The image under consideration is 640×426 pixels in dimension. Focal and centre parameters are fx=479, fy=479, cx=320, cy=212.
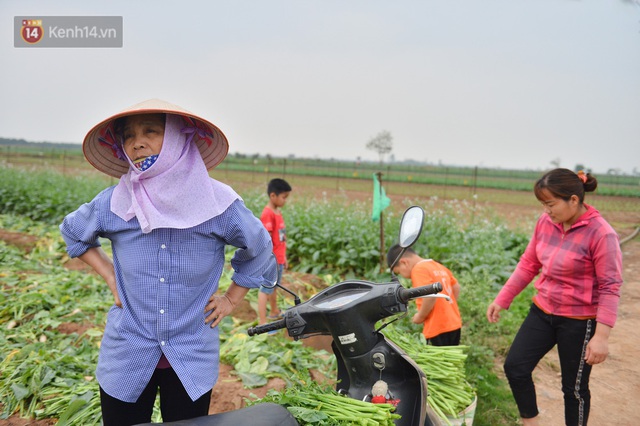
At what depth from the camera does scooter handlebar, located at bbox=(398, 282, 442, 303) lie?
1.56 meters

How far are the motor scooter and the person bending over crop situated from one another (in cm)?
29

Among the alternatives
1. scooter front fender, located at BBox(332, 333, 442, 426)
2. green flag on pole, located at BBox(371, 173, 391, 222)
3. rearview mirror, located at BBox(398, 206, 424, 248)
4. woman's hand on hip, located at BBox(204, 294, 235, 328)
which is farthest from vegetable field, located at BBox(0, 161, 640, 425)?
green flag on pole, located at BBox(371, 173, 391, 222)

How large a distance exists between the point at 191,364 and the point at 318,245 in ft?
20.0

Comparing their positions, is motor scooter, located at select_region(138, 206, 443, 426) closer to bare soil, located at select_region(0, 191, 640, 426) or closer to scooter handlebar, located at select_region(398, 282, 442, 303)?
scooter handlebar, located at select_region(398, 282, 442, 303)

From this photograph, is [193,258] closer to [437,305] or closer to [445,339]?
[437,305]

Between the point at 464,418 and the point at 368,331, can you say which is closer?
the point at 368,331

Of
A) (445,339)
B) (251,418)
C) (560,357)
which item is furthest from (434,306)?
(251,418)

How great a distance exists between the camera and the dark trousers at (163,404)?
6.19 feet

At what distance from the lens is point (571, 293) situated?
292 centimetres

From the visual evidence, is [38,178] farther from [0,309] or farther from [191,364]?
[191,364]

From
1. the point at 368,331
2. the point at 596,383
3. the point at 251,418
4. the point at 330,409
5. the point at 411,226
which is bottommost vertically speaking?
the point at 596,383

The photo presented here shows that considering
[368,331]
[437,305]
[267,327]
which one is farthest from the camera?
[437,305]

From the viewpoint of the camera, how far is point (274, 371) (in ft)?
12.8

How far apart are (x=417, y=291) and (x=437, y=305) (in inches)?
75.4
